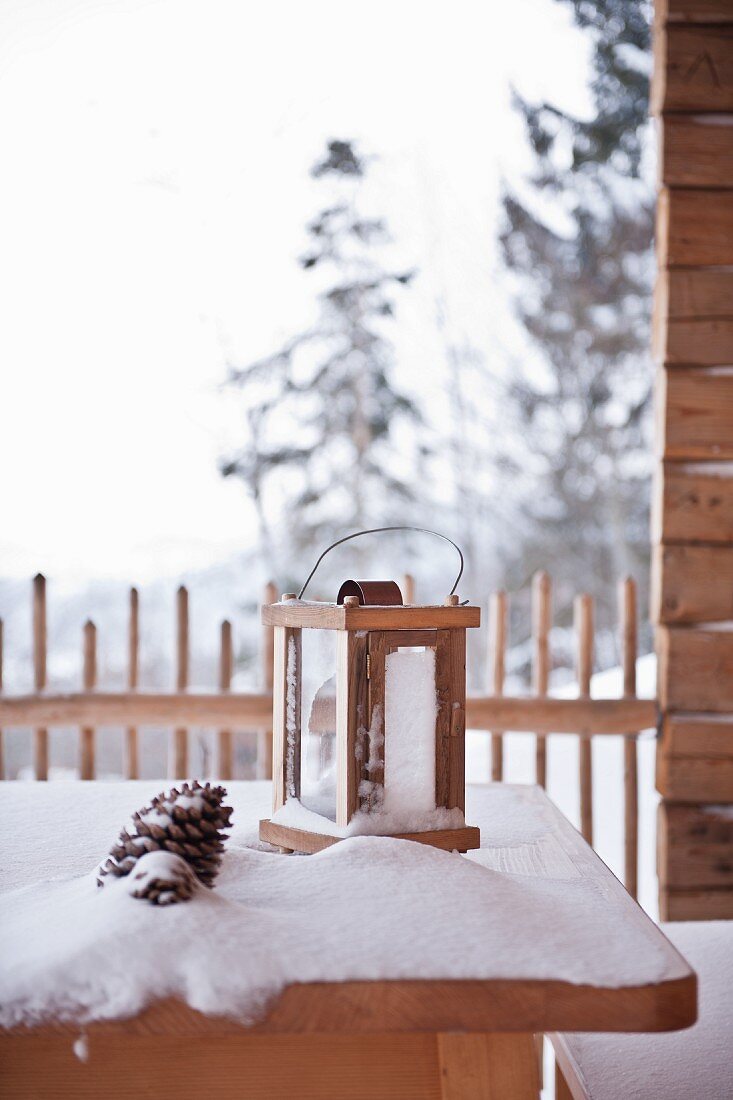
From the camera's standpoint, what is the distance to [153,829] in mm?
930

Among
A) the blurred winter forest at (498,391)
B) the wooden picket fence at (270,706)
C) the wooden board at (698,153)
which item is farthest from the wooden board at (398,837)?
the blurred winter forest at (498,391)

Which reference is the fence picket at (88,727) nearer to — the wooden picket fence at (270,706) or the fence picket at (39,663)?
the wooden picket fence at (270,706)

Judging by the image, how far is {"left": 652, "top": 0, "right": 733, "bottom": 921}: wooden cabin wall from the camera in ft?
8.06

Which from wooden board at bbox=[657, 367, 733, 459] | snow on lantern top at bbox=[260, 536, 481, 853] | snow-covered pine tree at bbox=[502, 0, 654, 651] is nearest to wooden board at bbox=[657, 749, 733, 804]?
wooden board at bbox=[657, 367, 733, 459]

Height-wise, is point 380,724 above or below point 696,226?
below

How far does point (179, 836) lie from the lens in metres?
0.94

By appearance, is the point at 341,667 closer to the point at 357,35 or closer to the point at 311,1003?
the point at 311,1003

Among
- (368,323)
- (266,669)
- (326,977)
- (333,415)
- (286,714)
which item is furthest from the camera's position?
(333,415)

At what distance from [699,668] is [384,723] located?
1611mm

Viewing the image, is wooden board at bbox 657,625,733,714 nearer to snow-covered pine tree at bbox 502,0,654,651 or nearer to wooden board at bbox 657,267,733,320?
wooden board at bbox 657,267,733,320

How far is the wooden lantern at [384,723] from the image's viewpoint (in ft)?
3.54

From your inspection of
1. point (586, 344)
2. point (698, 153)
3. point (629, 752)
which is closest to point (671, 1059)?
point (629, 752)

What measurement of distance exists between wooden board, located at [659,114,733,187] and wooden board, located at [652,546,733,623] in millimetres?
928

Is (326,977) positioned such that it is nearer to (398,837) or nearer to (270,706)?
(398,837)
